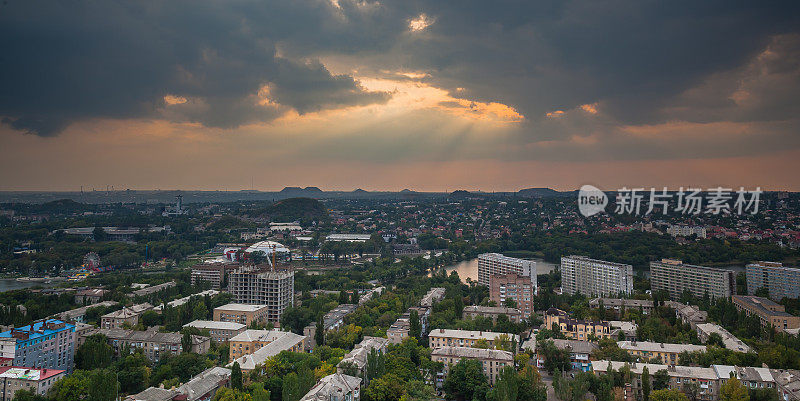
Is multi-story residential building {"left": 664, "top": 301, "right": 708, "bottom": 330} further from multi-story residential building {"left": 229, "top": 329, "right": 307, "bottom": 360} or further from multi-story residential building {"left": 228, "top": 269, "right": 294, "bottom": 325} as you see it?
multi-story residential building {"left": 228, "top": 269, "right": 294, "bottom": 325}

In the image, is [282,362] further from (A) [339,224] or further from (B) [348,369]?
(A) [339,224]

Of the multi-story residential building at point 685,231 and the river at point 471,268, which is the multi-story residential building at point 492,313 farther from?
the multi-story residential building at point 685,231

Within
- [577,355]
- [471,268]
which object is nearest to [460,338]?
[577,355]

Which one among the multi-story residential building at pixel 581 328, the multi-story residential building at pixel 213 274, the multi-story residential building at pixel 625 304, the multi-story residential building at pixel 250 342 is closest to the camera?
the multi-story residential building at pixel 250 342

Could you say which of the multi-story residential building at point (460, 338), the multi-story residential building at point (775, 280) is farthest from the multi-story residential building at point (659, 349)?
the multi-story residential building at point (775, 280)

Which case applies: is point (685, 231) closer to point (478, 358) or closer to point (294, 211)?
point (478, 358)

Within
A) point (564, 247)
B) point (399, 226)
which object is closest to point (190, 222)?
point (399, 226)
